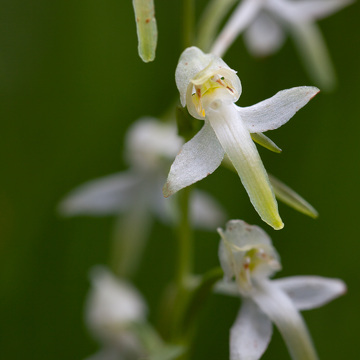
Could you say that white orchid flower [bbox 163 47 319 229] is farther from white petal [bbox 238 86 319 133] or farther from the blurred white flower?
the blurred white flower

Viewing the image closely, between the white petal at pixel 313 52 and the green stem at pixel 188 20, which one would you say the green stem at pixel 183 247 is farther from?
the white petal at pixel 313 52

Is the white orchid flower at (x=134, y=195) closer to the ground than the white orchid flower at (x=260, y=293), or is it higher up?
higher up

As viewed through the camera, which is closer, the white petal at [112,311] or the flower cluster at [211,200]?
the flower cluster at [211,200]

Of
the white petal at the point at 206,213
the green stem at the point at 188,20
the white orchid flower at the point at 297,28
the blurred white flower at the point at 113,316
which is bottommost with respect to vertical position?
the blurred white flower at the point at 113,316

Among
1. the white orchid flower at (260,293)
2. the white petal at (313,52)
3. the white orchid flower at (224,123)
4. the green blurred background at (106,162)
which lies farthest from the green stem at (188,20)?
the green blurred background at (106,162)

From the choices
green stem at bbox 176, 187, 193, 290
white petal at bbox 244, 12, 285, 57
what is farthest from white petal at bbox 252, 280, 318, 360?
white petal at bbox 244, 12, 285, 57

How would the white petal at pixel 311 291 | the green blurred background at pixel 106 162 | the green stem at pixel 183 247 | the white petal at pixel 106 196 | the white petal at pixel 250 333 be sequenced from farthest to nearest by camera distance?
the green blurred background at pixel 106 162, the white petal at pixel 106 196, the green stem at pixel 183 247, the white petal at pixel 311 291, the white petal at pixel 250 333

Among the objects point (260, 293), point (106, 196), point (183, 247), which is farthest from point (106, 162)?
point (260, 293)
